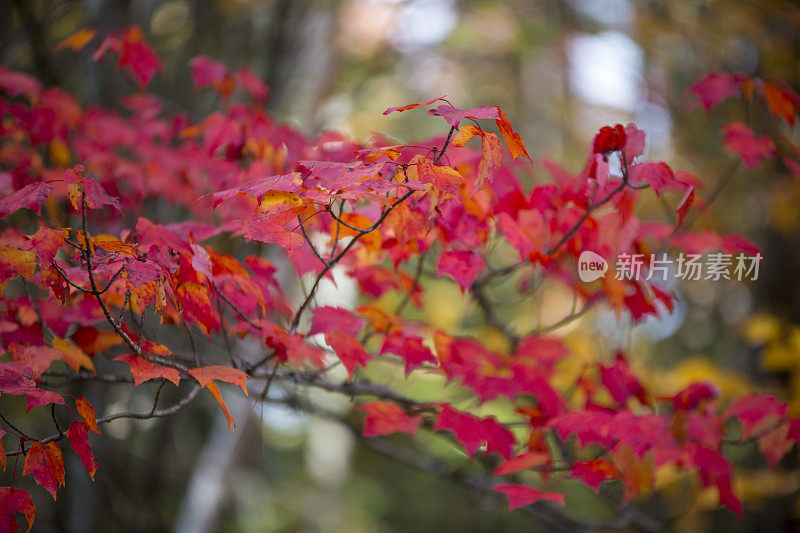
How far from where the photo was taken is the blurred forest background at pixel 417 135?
3100 mm

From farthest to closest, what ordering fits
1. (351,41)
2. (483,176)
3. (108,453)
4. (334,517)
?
(334,517)
(351,41)
(108,453)
(483,176)

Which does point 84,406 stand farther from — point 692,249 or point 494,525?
point 494,525

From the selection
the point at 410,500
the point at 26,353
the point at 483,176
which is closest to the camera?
the point at 483,176

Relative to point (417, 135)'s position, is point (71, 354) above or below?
above

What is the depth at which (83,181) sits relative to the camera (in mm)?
1162

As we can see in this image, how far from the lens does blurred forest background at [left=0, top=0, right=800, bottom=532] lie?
310 centimetres

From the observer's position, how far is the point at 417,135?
8547mm

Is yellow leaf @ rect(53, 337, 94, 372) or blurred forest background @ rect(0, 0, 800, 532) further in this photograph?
blurred forest background @ rect(0, 0, 800, 532)

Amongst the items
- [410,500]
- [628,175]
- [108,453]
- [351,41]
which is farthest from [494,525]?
[628,175]

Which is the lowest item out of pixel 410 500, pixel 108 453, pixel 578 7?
pixel 410 500

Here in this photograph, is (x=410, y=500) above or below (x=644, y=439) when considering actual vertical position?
below

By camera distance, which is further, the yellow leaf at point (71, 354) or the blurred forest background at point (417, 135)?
the blurred forest background at point (417, 135)

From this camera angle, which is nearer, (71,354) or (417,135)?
(71,354)

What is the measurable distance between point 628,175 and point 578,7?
5.08m
